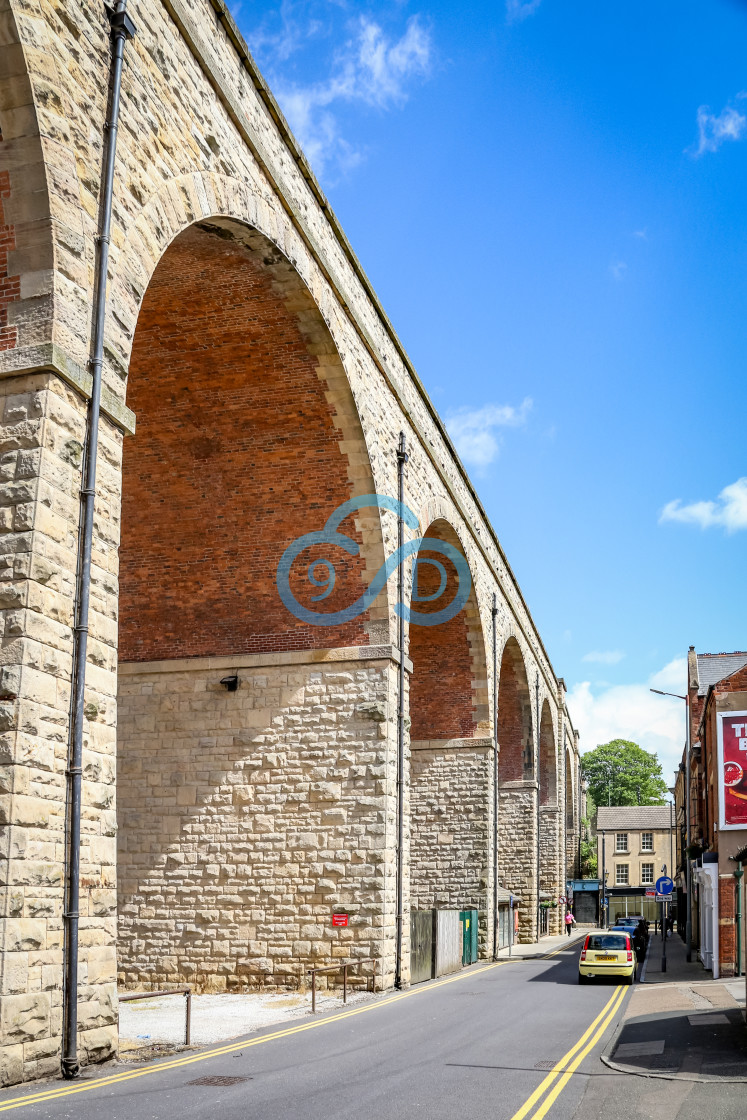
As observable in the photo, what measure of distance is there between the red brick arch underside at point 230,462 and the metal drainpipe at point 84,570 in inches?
167

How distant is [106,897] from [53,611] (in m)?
2.37

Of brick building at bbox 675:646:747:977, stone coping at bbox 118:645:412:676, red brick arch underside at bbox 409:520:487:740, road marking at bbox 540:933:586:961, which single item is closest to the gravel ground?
stone coping at bbox 118:645:412:676

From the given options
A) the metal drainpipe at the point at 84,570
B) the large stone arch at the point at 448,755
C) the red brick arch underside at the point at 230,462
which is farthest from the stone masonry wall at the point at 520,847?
the metal drainpipe at the point at 84,570

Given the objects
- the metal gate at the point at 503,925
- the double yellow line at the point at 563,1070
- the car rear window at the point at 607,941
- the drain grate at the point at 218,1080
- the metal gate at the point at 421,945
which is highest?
the drain grate at the point at 218,1080

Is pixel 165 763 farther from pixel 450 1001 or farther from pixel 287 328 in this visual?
pixel 287 328

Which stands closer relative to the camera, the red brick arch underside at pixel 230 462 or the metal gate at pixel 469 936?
the red brick arch underside at pixel 230 462

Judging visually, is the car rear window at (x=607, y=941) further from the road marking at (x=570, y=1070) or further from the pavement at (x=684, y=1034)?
the road marking at (x=570, y=1070)

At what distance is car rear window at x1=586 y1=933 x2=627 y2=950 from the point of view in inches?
848

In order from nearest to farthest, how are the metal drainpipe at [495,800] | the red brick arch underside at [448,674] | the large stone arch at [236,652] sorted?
the large stone arch at [236,652], the metal drainpipe at [495,800], the red brick arch underside at [448,674]

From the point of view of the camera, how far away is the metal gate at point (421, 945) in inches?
733

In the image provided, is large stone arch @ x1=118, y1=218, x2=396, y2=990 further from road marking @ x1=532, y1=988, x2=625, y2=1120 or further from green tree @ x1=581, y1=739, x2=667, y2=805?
green tree @ x1=581, y1=739, x2=667, y2=805

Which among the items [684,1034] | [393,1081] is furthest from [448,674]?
[393,1081]

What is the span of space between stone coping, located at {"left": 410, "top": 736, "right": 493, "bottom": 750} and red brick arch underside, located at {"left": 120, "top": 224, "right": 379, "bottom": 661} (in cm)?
1016

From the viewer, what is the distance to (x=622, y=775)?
88.9 metres
